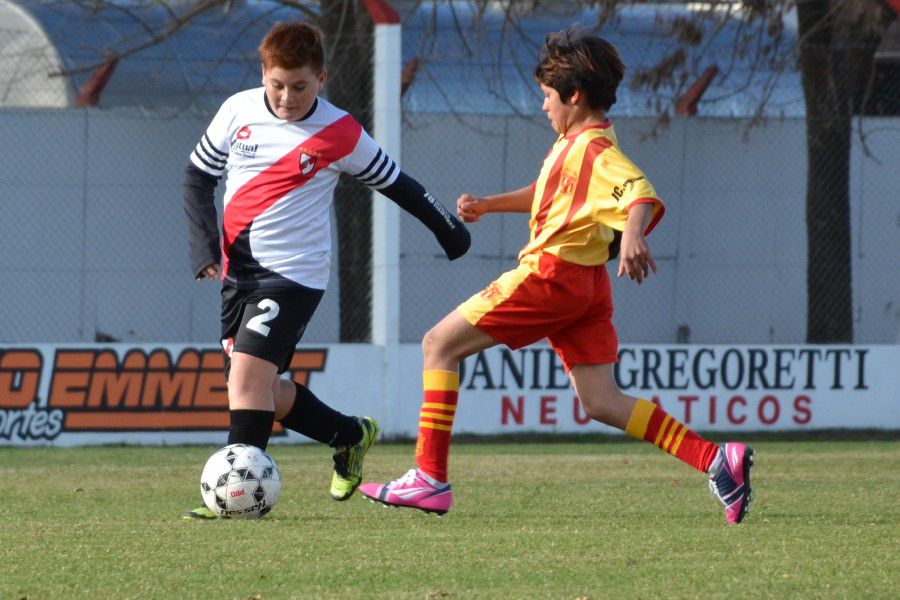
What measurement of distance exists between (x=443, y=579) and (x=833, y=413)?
313 inches

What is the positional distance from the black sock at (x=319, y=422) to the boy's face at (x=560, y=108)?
155 cm

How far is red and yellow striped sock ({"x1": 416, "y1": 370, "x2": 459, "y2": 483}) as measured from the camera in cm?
561

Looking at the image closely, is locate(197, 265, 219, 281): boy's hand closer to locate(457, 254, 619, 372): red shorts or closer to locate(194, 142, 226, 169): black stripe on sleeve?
locate(194, 142, 226, 169): black stripe on sleeve

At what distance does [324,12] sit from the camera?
11898mm

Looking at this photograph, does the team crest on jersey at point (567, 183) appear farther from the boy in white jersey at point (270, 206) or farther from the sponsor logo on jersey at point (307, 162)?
the sponsor logo on jersey at point (307, 162)

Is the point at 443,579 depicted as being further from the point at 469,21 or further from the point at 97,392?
the point at 469,21

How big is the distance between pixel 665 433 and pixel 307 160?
171cm

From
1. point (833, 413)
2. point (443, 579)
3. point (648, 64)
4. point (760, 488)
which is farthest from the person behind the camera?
point (648, 64)

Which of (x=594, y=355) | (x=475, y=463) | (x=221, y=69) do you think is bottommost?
(x=475, y=463)

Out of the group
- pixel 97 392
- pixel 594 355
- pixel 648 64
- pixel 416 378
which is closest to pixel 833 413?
pixel 416 378

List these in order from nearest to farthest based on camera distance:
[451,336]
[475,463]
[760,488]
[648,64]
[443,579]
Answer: [443,579] → [451,336] → [760,488] → [475,463] → [648,64]

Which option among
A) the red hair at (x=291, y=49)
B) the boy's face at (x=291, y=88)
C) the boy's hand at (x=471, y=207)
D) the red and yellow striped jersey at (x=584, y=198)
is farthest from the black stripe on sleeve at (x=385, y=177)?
the red and yellow striped jersey at (x=584, y=198)

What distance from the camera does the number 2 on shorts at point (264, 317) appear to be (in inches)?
220

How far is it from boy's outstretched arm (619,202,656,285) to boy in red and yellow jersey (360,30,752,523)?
0.15 m
